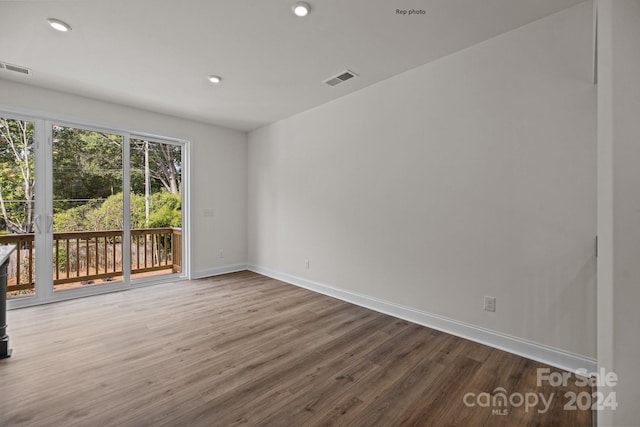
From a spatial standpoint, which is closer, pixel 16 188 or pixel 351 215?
pixel 16 188

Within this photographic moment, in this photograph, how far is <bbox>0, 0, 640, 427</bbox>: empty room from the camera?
1.60 m

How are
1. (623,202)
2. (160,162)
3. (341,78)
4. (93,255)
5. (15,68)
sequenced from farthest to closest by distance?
1. (160,162)
2. (93,255)
3. (341,78)
4. (15,68)
5. (623,202)

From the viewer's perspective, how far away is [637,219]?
0.88 meters

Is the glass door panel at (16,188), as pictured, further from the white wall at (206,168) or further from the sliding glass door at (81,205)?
the white wall at (206,168)

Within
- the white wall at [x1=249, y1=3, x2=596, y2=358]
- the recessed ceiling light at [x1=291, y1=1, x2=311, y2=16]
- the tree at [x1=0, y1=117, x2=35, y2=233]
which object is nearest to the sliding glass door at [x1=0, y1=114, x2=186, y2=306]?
the tree at [x1=0, y1=117, x2=35, y2=233]

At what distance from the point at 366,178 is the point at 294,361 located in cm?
212

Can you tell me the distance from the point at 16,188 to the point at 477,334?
5271 mm

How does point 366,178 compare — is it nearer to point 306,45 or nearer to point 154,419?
point 306,45

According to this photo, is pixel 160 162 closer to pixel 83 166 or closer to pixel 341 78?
pixel 83 166

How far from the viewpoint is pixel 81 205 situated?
146 inches

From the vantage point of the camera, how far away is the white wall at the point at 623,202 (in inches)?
34.5

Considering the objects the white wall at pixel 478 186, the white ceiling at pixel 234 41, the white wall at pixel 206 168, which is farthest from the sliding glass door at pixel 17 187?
the white wall at pixel 478 186

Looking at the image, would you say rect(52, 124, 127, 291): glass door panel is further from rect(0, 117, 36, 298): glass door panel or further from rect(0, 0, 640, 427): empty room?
rect(0, 117, 36, 298): glass door panel

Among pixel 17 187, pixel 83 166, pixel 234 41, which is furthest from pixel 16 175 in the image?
pixel 234 41
